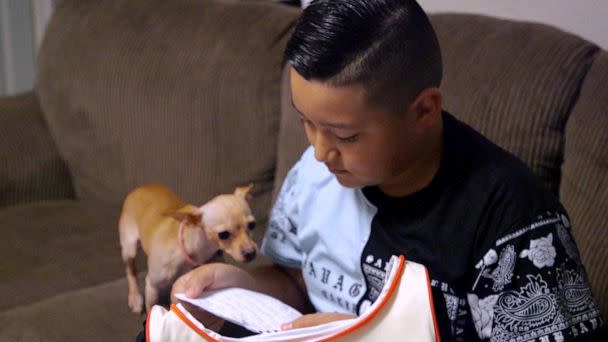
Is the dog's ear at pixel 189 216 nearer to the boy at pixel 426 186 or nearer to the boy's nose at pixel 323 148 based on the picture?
the boy at pixel 426 186

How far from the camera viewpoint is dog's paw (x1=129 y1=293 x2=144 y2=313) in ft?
4.12

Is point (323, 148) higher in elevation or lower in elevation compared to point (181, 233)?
higher

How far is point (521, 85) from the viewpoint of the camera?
1212 millimetres

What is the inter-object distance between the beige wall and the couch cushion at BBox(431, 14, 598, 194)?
0.50 ft

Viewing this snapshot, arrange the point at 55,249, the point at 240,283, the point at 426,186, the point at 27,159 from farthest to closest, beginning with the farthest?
the point at 27,159, the point at 55,249, the point at 240,283, the point at 426,186

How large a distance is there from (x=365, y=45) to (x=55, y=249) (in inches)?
40.2

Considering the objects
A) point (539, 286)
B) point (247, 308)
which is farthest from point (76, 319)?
point (539, 286)

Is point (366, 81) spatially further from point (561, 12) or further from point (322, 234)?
point (561, 12)

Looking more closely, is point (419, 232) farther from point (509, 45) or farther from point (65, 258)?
point (65, 258)

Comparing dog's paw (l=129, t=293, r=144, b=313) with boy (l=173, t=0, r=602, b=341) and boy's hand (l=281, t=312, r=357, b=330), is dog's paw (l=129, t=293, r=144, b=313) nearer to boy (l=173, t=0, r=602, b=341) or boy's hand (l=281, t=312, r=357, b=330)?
boy (l=173, t=0, r=602, b=341)

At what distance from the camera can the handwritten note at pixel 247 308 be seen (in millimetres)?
915

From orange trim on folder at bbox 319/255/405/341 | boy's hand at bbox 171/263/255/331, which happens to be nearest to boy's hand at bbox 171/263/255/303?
boy's hand at bbox 171/263/255/331

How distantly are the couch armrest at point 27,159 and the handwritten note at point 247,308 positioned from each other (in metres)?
1.05

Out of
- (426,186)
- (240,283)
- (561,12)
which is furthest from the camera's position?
(561,12)
